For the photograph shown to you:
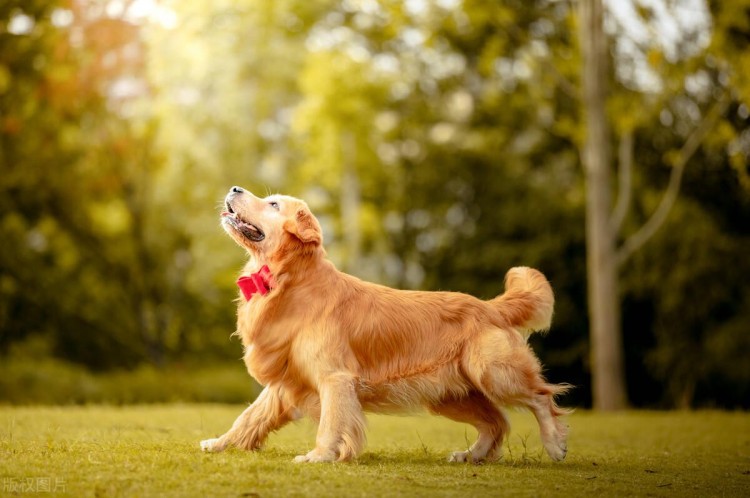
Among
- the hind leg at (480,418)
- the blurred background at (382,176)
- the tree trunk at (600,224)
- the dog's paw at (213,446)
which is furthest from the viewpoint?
the blurred background at (382,176)

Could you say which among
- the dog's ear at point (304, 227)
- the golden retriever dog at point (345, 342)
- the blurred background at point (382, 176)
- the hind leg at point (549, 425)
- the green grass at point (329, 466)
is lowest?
the green grass at point (329, 466)

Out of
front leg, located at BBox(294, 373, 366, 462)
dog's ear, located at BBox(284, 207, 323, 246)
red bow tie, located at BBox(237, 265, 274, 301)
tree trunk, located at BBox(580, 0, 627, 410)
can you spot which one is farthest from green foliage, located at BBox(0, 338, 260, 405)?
front leg, located at BBox(294, 373, 366, 462)

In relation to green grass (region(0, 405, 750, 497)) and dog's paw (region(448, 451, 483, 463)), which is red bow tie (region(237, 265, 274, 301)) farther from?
dog's paw (region(448, 451, 483, 463))

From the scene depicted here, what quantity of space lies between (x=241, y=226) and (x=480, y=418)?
2.07 meters

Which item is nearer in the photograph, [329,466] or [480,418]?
[329,466]

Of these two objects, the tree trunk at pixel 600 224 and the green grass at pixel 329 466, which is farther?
the tree trunk at pixel 600 224

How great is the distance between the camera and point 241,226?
6070mm

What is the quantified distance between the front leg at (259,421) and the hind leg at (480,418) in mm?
1012

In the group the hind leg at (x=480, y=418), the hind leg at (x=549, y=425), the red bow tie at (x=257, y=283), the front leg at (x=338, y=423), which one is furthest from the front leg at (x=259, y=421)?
the hind leg at (x=549, y=425)

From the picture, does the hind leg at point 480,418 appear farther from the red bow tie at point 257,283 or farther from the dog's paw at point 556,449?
the red bow tie at point 257,283

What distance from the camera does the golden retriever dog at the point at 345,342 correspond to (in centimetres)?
588

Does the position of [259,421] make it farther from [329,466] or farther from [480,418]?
[480,418]

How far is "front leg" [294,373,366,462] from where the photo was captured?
5.52 m

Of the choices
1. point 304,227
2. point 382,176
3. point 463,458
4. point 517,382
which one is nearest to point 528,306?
point 517,382
